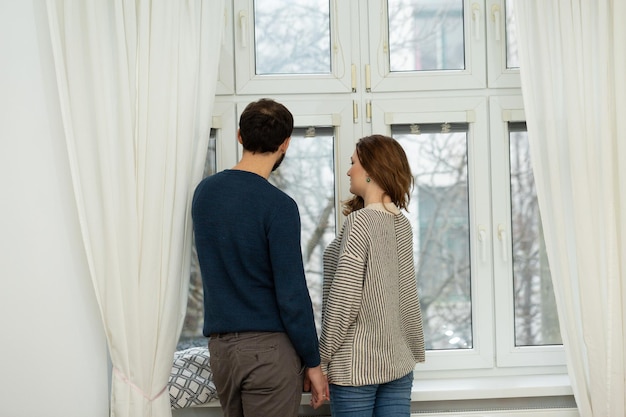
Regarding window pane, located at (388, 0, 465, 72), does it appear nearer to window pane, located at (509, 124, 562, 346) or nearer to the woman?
window pane, located at (509, 124, 562, 346)

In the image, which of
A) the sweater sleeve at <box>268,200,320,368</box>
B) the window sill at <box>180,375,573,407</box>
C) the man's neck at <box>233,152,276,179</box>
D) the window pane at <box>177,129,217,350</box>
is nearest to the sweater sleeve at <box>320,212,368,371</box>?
the sweater sleeve at <box>268,200,320,368</box>

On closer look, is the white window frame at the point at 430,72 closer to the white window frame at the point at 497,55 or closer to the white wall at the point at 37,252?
the white window frame at the point at 497,55

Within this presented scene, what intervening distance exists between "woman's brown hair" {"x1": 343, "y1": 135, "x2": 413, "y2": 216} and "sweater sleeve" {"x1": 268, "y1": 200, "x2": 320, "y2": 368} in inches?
13.4

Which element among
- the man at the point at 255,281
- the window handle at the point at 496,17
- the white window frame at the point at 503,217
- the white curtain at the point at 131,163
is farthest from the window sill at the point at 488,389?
the window handle at the point at 496,17

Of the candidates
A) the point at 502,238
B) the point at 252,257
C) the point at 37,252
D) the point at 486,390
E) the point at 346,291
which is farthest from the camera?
the point at 502,238

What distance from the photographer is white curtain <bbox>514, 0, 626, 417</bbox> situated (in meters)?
2.31

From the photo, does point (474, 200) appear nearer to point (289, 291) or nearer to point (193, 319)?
point (289, 291)

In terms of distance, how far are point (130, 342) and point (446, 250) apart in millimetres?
1191

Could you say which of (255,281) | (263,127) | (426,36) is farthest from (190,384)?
(426,36)

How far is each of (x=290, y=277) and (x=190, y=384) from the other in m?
0.70

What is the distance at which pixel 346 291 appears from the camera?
1974 millimetres

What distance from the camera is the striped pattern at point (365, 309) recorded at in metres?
1.99

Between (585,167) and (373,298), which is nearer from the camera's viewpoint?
(373,298)

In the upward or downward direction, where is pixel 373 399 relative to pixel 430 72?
downward
